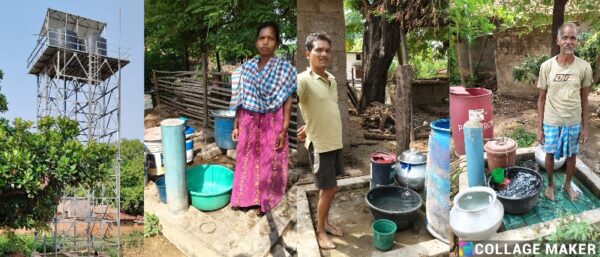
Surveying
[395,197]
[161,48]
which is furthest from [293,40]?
[395,197]

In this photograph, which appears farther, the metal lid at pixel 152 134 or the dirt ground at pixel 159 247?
the dirt ground at pixel 159 247

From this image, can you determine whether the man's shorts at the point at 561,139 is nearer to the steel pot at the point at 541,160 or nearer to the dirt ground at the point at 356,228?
the steel pot at the point at 541,160

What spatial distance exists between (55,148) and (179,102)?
94.7 inches

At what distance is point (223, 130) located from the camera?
248cm

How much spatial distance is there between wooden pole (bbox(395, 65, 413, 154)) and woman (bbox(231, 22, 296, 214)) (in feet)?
2.56

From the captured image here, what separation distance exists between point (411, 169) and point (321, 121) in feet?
2.48

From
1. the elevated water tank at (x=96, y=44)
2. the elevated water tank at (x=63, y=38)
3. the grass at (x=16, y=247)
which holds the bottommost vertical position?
the grass at (x=16, y=247)

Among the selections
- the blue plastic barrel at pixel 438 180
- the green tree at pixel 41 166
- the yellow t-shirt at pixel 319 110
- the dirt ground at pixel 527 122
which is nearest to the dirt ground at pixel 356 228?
the blue plastic barrel at pixel 438 180

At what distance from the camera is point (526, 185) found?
3.17 metres

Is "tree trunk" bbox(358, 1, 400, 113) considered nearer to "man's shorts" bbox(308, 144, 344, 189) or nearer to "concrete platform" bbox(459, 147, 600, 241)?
"concrete platform" bbox(459, 147, 600, 241)

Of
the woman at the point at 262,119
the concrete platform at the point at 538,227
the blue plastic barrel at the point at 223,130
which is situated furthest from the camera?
the concrete platform at the point at 538,227

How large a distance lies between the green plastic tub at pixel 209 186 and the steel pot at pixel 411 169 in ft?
3.35

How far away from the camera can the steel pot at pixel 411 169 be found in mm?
2711

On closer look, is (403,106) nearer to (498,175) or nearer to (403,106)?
(403,106)
